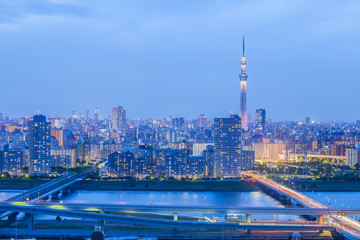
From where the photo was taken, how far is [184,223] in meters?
10.7

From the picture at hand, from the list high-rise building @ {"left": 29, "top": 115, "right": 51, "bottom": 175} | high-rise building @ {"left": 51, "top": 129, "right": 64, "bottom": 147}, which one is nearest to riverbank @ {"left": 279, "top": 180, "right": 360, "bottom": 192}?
high-rise building @ {"left": 29, "top": 115, "right": 51, "bottom": 175}

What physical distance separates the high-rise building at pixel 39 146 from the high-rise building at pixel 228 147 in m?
6.22

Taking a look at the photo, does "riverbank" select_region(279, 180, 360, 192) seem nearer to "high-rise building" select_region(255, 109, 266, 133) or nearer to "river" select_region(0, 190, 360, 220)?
"river" select_region(0, 190, 360, 220)

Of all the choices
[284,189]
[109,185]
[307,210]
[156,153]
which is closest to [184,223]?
[307,210]

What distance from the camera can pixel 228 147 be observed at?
2083 cm

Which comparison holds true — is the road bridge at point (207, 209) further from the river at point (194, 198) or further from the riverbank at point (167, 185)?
the riverbank at point (167, 185)

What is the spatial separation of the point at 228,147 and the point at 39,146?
6.91 m

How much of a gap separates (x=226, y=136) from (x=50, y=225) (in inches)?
430

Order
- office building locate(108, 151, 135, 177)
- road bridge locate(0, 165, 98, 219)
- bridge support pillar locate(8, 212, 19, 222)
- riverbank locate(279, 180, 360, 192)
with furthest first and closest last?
office building locate(108, 151, 135, 177) < riverbank locate(279, 180, 360, 192) < road bridge locate(0, 165, 98, 219) < bridge support pillar locate(8, 212, 19, 222)

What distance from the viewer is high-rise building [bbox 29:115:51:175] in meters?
21.3

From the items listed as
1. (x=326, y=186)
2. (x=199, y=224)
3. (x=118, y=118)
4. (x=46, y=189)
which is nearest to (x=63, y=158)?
(x=46, y=189)

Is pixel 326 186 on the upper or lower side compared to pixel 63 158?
lower

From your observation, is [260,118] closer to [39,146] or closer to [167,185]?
[39,146]

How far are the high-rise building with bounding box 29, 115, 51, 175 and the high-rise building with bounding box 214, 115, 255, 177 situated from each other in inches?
245
